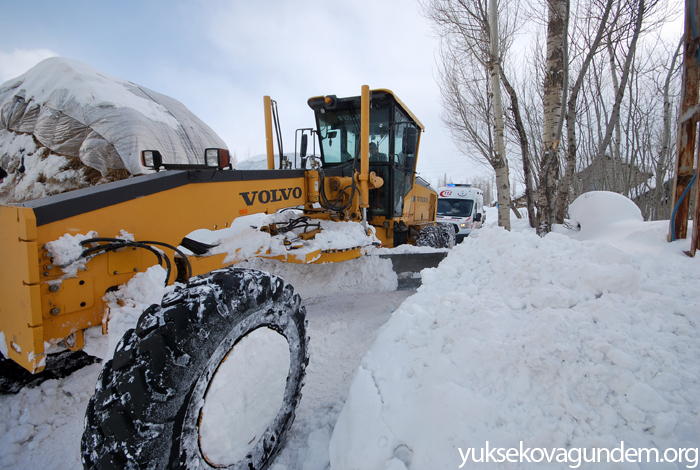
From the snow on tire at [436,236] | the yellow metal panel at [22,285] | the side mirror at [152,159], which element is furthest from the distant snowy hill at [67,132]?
the yellow metal panel at [22,285]

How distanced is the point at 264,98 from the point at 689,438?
4406 millimetres

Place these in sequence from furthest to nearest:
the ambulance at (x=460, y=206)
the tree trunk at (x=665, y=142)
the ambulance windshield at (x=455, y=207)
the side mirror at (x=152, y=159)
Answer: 1. the ambulance windshield at (x=455, y=207)
2. the ambulance at (x=460, y=206)
3. the tree trunk at (x=665, y=142)
4. the side mirror at (x=152, y=159)

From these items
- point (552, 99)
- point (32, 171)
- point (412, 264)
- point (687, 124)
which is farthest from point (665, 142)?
point (32, 171)

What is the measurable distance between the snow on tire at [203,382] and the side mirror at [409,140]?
135 inches

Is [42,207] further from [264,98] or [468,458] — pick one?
[264,98]

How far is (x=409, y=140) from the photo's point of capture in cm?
474

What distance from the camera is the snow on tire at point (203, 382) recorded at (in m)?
1.14

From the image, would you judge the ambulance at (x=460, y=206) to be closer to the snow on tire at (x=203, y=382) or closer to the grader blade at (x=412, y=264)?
the grader blade at (x=412, y=264)

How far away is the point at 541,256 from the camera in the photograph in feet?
8.46

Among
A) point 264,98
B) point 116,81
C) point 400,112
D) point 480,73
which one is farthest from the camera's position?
point 480,73

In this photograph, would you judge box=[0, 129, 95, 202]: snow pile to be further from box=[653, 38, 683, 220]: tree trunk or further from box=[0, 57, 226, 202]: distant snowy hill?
box=[653, 38, 683, 220]: tree trunk

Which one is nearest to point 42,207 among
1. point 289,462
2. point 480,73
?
point 289,462

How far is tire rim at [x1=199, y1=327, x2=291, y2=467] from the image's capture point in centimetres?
136

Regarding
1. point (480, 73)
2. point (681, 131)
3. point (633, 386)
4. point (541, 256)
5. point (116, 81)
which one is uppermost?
point (480, 73)
